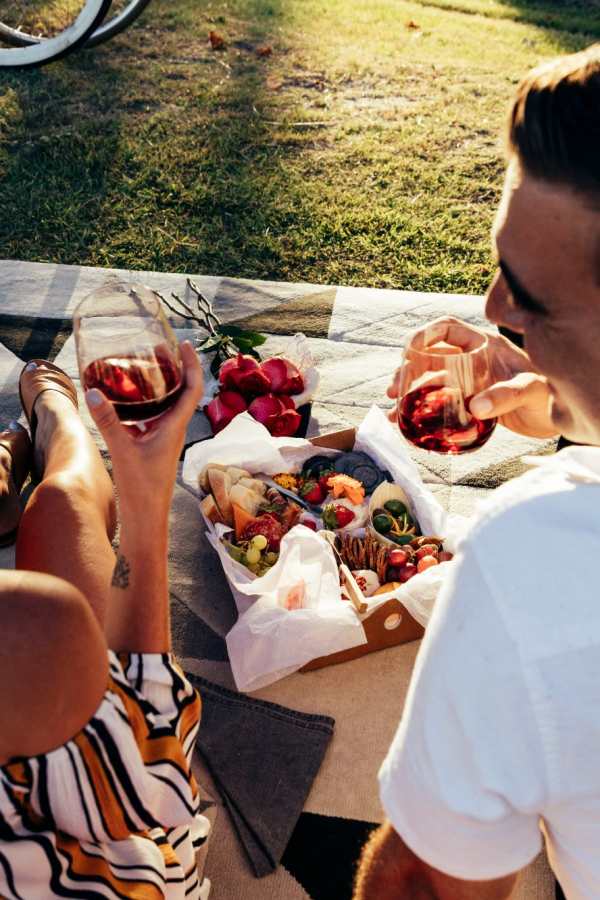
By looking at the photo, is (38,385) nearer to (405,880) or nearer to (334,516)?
(334,516)

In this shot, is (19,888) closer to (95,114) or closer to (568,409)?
(568,409)

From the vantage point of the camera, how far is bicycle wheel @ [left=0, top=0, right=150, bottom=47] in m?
5.18

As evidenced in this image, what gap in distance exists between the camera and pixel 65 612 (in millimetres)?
1225

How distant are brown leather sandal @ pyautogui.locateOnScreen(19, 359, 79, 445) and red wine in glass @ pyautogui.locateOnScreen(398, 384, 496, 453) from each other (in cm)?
140

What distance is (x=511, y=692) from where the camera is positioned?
82 cm

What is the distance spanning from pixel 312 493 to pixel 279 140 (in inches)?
110

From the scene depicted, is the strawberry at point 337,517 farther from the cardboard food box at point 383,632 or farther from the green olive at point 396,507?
the cardboard food box at point 383,632

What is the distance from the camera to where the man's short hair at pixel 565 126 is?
98cm

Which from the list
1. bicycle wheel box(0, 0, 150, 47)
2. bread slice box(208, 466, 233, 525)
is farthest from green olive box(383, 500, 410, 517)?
bicycle wheel box(0, 0, 150, 47)

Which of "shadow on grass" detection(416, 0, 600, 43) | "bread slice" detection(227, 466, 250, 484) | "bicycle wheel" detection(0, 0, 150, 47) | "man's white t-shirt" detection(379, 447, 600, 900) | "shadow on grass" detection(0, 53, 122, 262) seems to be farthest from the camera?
"shadow on grass" detection(416, 0, 600, 43)

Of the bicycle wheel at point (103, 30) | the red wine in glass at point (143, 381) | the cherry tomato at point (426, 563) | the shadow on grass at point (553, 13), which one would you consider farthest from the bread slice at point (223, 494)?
the shadow on grass at point (553, 13)

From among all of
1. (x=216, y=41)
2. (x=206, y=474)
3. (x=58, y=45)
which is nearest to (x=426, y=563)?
(x=206, y=474)

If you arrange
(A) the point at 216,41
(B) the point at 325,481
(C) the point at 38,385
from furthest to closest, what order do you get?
(A) the point at 216,41 → (C) the point at 38,385 → (B) the point at 325,481

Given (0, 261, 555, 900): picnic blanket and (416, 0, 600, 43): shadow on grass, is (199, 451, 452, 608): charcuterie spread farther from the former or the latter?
(416, 0, 600, 43): shadow on grass
